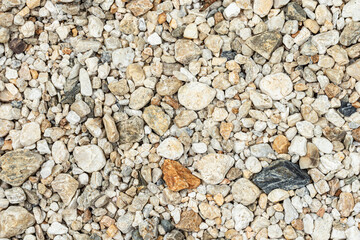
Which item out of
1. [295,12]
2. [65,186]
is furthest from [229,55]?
[65,186]

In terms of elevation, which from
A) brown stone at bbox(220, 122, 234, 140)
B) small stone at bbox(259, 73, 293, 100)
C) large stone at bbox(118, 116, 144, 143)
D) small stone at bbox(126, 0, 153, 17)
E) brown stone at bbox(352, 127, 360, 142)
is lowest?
large stone at bbox(118, 116, 144, 143)

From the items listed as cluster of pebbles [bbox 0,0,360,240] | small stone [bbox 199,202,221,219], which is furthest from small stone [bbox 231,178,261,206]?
small stone [bbox 199,202,221,219]

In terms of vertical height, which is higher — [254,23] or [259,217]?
[254,23]

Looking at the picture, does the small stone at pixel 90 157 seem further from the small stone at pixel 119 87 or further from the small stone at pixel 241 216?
the small stone at pixel 241 216

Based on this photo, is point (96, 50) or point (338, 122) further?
point (96, 50)

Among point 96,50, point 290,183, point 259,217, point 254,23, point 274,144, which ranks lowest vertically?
point 259,217

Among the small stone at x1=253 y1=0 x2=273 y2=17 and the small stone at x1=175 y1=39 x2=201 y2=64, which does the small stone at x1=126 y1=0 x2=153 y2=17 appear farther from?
the small stone at x1=253 y1=0 x2=273 y2=17

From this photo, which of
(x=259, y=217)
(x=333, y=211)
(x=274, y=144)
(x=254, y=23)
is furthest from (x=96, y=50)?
(x=333, y=211)

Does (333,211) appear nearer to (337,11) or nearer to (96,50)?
(337,11)
